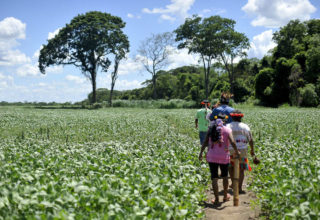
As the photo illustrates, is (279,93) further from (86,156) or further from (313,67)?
(86,156)

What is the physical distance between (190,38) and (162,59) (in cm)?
943

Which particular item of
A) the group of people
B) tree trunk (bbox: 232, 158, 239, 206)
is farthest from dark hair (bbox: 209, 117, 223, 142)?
tree trunk (bbox: 232, 158, 239, 206)

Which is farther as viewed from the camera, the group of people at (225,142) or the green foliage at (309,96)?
the green foliage at (309,96)

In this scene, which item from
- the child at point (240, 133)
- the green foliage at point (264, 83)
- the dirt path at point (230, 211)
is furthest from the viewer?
the green foliage at point (264, 83)

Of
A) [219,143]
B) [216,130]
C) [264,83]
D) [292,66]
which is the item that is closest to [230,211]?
[219,143]

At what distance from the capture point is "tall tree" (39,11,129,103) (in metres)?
55.7

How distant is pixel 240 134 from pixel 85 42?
52.3 m

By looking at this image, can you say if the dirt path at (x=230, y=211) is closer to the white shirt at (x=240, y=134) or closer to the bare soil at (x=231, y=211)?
the bare soil at (x=231, y=211)

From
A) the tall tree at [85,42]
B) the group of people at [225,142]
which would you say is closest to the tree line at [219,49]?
the tall tree at [85,42]

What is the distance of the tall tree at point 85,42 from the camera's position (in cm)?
5572

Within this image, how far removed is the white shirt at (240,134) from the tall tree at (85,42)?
51.1 meters

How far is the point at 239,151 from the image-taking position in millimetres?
6895

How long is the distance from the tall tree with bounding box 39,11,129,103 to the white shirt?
51.1 m

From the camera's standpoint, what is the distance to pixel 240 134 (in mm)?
6848
